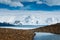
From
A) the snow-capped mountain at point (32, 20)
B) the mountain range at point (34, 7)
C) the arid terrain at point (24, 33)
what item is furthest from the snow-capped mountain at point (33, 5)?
the arid terrain at point (24, 33)

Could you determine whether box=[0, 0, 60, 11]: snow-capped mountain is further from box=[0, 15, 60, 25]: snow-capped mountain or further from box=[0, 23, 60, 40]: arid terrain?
box=[0, 23, 60, 40]: arid terrain

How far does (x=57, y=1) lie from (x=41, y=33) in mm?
428

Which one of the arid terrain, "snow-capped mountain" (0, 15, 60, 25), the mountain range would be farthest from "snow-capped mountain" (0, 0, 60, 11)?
the arid terrain

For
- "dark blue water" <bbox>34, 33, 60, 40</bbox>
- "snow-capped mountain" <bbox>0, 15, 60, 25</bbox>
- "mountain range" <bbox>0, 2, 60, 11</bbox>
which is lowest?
"dark blue water" <bbox>34, 33, 60, 40</bbox>

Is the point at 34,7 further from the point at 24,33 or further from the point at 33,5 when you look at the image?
the point at 24,33

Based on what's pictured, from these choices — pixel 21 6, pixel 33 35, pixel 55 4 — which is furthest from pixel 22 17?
pixel 55 4

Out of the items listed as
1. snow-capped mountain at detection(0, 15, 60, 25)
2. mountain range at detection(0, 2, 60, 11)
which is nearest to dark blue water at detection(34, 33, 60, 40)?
snow-capped mountain at detection(0, 15, 60, 25)

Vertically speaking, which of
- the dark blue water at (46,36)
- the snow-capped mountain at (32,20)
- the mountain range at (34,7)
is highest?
the mountain range at (34,7)

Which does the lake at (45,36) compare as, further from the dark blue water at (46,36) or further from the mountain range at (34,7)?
the mountain range at (34,7)

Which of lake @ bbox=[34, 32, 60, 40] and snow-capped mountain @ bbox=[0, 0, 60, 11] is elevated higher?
→ snow-capped mountain @ bbox=[0, 0, 60, 11]

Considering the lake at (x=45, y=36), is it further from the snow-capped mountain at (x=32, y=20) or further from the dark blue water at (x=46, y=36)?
the snow-capped mountain at (x=32, y=20)

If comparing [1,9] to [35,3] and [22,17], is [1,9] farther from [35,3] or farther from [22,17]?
[35,3]

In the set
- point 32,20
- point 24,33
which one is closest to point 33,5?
point 32,20

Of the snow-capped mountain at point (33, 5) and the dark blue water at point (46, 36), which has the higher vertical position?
the snow-capped mountain at point (33, 5)
